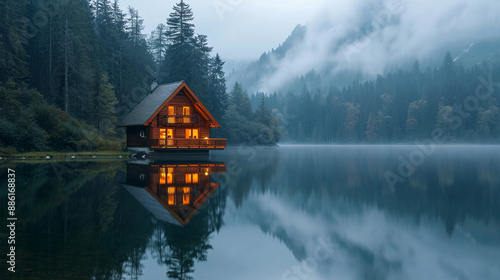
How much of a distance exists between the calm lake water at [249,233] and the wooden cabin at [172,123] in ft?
98.8

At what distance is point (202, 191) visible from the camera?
67.7 feet

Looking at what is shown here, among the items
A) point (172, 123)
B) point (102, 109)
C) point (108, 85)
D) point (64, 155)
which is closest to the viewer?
point (64, 155)

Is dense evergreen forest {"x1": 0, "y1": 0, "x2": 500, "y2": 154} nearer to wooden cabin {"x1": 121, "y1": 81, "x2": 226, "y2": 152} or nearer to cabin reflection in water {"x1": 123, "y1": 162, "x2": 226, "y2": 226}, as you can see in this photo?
wooden cabin {"x1": 121, "y1": 81, "x2": 226, "y2": 152}

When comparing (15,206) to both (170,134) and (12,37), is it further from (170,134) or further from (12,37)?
(12,37)

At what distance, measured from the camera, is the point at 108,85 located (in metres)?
63.4

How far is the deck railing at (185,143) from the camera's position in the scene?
168ft

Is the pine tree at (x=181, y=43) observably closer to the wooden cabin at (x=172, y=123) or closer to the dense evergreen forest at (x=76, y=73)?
the dense evergreen forest at (x=76, y=73)

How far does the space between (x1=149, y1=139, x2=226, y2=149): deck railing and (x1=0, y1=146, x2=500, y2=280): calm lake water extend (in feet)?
95.1

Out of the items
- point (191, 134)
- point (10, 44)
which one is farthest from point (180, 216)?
point (10, 44)

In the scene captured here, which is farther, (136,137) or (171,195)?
(136,137)

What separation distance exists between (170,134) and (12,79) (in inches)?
763

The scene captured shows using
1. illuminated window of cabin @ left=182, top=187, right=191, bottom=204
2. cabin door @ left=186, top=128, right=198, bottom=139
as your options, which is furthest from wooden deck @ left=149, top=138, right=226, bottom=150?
illuminated window of cabin @ left=182, top=187, right=191, bottom=204

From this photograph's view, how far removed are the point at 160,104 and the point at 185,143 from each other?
17.2 feet

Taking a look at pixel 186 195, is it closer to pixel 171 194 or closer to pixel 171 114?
pixel 171 194
